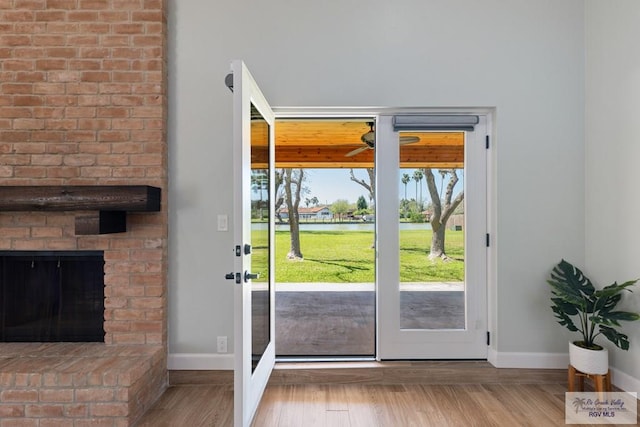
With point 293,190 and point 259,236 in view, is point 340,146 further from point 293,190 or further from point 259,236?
point 259,236

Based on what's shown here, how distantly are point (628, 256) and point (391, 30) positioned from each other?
2.25 m

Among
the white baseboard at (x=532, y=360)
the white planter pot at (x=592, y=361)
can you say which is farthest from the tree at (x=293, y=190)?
the white planter pot at (x=592, y=361)

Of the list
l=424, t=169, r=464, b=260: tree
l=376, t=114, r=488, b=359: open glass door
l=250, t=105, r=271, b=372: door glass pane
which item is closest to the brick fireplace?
l=250, t=105, r=271, b=372: door glass pane

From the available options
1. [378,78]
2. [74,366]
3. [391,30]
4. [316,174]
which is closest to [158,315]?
[74,366]

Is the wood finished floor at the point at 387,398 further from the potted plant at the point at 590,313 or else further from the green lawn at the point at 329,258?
the green lawn at the point at 329,258

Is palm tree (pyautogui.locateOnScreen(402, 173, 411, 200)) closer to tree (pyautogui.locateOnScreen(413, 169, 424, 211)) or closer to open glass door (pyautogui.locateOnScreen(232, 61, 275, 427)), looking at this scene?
tree (pyautogui.locateOnScreen(413, 169, 424, 211))

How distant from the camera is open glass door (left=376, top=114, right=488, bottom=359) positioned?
2.68 meters

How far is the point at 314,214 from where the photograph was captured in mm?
6691

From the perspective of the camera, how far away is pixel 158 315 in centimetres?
248

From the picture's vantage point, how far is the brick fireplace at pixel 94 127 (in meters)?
2.46

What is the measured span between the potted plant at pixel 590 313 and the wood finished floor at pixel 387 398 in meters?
0.36

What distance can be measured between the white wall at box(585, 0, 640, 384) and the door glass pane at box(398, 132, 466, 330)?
906 mm

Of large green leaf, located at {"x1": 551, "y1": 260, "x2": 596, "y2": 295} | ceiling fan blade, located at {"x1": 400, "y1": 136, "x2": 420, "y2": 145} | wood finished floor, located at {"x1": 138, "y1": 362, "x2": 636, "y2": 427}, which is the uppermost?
ceiling fan blade, located at {"x1": 400, "y1": 136, "x2": 420, "y2": 145}

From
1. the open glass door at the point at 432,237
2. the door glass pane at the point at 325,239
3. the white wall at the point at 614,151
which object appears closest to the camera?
the white wall at the point at 614,151
